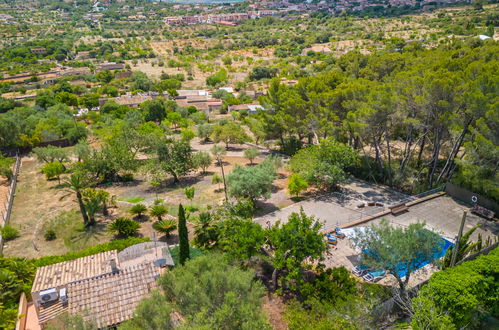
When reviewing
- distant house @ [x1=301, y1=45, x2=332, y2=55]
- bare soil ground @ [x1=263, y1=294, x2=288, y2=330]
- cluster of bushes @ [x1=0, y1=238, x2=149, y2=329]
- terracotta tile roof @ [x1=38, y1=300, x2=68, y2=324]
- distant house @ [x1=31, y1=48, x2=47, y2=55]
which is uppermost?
distant house @ [x1=31, y1=48, x2=47, y2=55]

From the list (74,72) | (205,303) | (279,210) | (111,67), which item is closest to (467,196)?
(279,210)

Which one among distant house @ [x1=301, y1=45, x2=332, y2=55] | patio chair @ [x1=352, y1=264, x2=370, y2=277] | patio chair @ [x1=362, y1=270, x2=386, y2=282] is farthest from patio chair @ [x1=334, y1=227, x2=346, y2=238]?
distant house @ [x1=301, y1=45, x2=332, y2=55]

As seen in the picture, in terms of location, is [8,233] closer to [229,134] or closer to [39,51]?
[229,134]

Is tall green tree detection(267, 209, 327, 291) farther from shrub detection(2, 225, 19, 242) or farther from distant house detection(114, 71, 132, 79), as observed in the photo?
distant house detection(114, 71, 132, 79)

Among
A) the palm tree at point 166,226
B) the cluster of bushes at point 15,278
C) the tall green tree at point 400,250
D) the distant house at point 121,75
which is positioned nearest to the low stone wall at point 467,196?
the tall green tree at point 400,250

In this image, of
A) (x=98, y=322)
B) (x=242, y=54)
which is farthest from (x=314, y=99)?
(x=242, y=54)

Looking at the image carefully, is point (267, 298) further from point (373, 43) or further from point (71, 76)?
point (373, 43)
